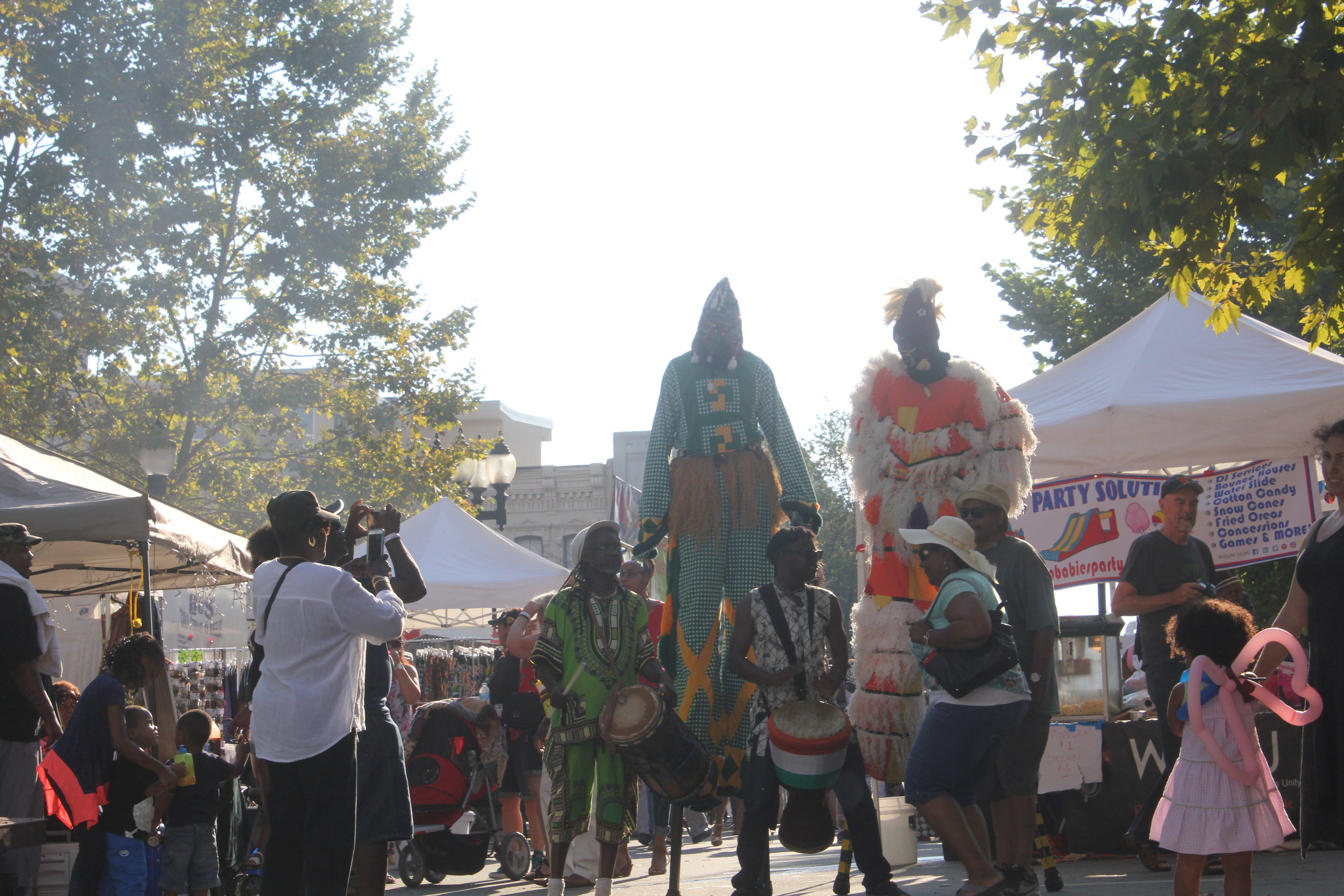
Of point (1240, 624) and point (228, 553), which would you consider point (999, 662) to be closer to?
point (1240, 624)

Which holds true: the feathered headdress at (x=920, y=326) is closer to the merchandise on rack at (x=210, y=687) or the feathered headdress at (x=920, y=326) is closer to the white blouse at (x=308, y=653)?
the white blouse at (x=308, y=653)

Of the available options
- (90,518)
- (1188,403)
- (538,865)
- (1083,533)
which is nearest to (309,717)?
(90,518)

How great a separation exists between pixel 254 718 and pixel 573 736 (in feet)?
5.65

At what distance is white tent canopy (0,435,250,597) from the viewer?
7.88 m

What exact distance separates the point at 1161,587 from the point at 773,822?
2657mm

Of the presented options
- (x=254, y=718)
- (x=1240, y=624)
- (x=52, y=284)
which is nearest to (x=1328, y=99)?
(x=1240, y=624)

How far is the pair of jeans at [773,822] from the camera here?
5.70 meters

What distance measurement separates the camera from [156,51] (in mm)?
25875

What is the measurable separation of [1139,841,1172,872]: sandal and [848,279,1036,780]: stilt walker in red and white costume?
178 cm

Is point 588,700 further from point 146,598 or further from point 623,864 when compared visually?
point 146,598

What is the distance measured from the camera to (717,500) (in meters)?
6.70

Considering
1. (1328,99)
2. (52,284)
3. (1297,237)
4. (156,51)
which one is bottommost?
(1297,237)

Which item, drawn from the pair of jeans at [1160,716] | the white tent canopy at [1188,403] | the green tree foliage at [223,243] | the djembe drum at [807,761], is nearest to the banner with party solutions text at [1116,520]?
the white tent canopy at [1188,403]

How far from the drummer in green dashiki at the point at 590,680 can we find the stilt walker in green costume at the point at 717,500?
31 centimetres
